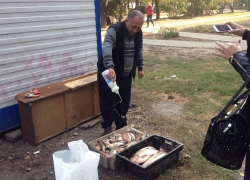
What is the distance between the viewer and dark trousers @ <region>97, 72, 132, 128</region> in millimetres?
4160

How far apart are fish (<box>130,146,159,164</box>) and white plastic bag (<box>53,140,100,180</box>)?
661mm

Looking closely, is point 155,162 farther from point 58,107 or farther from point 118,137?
point 58,107

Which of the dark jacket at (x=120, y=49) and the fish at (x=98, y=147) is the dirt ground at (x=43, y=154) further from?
the dark jacket at (x=120, y=49)

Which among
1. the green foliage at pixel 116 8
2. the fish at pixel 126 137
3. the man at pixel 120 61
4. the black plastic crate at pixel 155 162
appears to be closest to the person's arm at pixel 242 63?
the black plastic crate at pixel 155 162

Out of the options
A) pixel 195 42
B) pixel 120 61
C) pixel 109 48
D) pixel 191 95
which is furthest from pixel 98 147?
pixel 195 42

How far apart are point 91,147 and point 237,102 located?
2361 mm

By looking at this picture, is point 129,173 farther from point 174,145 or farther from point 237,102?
point 237,102

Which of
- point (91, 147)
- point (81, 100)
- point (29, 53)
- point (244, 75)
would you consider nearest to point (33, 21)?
point (29, 53)

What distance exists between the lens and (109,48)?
376 centimetres

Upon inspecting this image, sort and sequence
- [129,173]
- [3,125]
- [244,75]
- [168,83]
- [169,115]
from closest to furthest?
[244,75] → [129,173] → [3,125] → [169,115] → [168,83]

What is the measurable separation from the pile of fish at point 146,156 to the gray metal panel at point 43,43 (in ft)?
7.64

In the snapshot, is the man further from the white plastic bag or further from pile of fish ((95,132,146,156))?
the white plastic bag

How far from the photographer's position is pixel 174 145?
147 inches

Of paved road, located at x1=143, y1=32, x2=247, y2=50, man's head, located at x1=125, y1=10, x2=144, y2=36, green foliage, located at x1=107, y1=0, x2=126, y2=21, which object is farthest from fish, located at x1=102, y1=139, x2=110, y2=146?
green foliage, located at x1=107, y1=0, x2=126, y2=21
